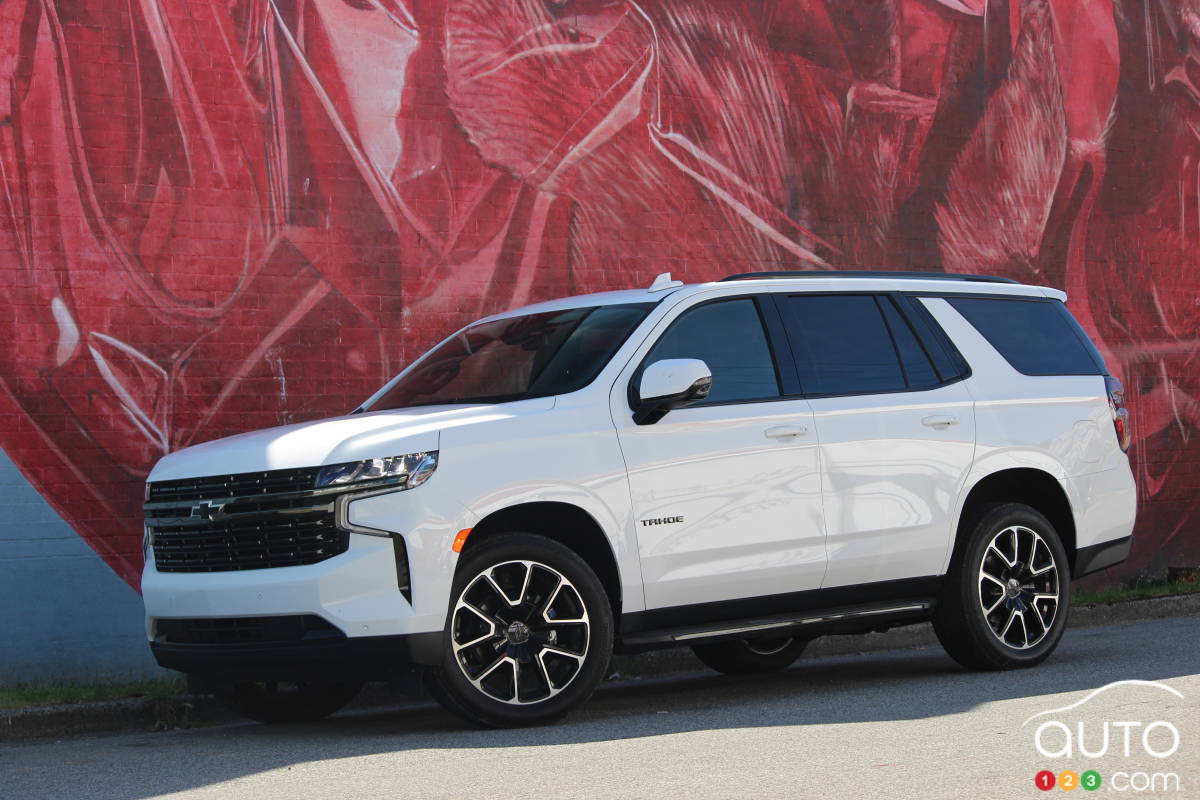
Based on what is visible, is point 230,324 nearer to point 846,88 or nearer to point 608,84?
point 608,84

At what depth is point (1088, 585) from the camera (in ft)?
46.1

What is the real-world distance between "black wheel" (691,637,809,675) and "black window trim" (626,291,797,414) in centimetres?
207

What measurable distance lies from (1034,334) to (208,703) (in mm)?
5084

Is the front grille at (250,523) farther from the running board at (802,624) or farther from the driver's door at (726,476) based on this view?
the running board at (802,624)

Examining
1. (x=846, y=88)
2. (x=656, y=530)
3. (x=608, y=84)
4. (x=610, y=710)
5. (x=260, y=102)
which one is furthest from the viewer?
(x=846, y=88)

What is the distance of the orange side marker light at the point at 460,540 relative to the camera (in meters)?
6.63

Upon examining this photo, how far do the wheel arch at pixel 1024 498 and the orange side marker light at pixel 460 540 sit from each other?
3018mm

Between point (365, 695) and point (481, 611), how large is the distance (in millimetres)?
2325

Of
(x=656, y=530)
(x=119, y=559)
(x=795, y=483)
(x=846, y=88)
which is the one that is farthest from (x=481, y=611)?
(x=846, y=88)

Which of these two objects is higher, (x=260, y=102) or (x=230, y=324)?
(x=260, y=102)

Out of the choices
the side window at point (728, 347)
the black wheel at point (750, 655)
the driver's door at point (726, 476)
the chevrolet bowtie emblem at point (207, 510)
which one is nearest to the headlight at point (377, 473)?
the chevrolet bowtie emblem at point (207, 510)

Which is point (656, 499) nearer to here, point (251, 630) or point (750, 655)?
point (251, 630)

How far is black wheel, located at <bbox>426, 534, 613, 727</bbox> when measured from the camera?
668cm

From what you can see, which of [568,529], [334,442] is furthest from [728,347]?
[334,442]
